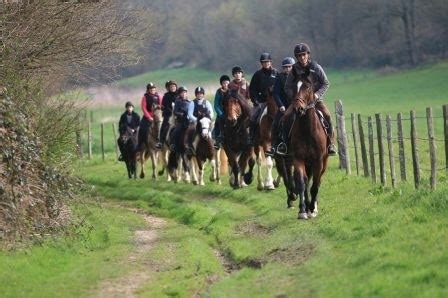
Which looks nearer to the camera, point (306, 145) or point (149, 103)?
point (306, 145)

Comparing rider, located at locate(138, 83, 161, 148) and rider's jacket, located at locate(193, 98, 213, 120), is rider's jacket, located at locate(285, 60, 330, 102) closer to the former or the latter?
rider's jacket, located at locate(193, 98, 213, 120)

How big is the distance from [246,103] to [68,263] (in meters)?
10.3

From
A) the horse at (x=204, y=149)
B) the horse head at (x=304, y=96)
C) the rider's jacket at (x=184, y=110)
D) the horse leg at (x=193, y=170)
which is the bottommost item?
the horse leg at (x=193, y=170)

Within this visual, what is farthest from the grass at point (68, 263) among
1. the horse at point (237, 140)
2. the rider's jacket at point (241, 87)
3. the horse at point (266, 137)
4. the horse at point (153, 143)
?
the horse at point (153, 143)

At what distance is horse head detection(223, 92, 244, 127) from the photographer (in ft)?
81.3

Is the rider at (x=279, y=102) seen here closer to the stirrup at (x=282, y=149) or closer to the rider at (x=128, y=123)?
the stirrup at (x=282, y=149)

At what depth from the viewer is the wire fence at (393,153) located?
18734mm

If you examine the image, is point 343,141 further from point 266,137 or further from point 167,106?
point 167,106

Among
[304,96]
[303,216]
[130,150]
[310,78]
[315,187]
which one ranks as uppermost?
[310,78]

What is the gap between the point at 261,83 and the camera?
77.6ft

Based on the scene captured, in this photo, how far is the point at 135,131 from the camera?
111 ft

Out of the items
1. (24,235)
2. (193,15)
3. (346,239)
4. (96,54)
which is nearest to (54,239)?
(24,235)

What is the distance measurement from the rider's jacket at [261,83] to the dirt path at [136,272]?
521 centimetres

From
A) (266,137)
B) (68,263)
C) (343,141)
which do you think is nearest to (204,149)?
(343,141)
